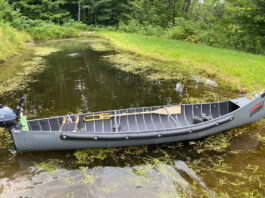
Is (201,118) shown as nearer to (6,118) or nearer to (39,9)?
(6,118)

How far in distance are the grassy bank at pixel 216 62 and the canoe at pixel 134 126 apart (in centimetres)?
405

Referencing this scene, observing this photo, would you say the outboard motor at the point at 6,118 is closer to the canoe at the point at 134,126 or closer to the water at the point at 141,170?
the canoe at the point at 134,126

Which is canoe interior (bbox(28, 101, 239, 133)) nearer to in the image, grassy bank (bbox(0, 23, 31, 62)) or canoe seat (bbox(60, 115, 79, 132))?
canoe seat (bbox(60, 115, 79, 132))

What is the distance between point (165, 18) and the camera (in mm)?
34000

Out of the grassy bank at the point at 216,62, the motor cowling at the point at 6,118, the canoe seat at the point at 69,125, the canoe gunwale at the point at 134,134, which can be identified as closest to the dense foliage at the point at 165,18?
the grassy bank at the point at 216,62

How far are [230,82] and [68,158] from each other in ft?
31.1

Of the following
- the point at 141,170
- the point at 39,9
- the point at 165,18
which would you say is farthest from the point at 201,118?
the point at 39,9

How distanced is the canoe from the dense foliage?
40.3ft

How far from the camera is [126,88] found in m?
12.2

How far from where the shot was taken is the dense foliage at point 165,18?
1773 cm

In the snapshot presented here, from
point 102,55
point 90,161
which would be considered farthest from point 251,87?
point 102,55

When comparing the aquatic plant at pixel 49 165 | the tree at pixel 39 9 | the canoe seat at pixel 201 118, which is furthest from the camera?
the tree at pixel 39 9

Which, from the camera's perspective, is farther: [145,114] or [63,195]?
[145,114]

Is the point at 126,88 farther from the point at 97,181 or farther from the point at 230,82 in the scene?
the point at 97,181
